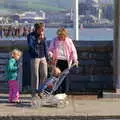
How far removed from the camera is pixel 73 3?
47.6 ft

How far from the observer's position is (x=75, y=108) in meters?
11.6

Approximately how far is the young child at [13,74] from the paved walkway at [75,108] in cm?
22

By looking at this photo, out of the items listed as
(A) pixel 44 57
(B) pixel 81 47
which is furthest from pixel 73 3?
(A) pixel 44 57

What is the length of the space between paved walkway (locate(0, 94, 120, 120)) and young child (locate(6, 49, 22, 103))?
22 centimetres

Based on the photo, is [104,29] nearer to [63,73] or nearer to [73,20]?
[73,20]

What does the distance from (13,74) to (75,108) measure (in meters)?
1.63

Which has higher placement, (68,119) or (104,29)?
(104,29)

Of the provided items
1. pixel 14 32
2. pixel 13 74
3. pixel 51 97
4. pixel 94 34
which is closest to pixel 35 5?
pixel 14 32

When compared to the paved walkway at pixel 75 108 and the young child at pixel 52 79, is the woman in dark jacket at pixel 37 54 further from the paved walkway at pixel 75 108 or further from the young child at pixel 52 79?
the paved walkway at pixel 75 108

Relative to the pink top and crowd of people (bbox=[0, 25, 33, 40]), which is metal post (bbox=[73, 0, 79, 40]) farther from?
the pink top

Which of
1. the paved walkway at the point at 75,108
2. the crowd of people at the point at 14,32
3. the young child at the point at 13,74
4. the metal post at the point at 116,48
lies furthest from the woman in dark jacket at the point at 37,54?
the crowd of people at the point at 14,32

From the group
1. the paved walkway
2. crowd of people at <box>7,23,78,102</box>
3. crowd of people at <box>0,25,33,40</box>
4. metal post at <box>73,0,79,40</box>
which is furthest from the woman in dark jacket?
metal post at <box>73,0,79,40</box>

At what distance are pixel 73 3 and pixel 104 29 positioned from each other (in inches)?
42.4

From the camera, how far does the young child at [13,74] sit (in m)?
12.2
